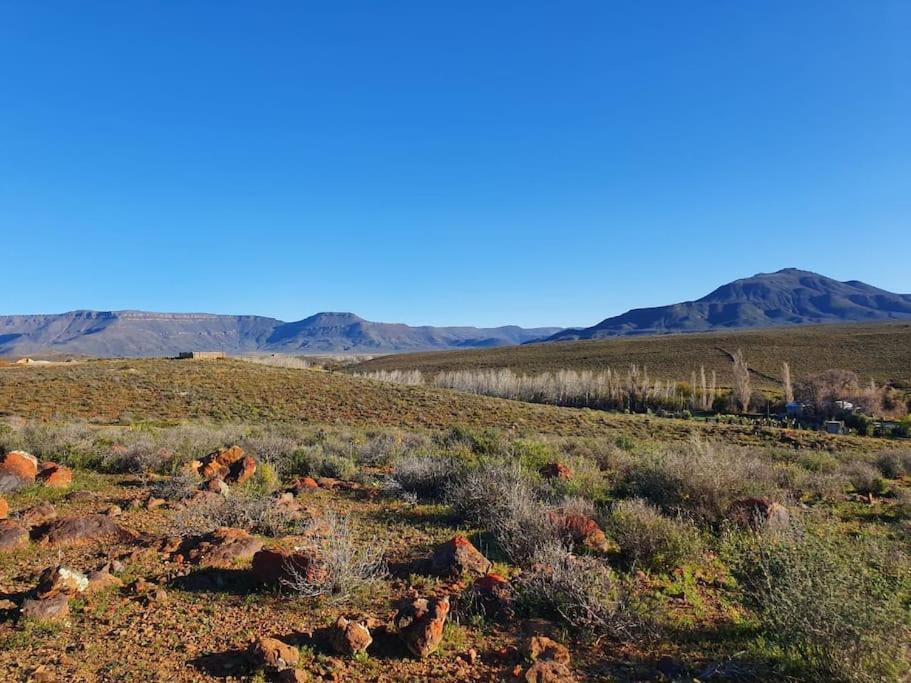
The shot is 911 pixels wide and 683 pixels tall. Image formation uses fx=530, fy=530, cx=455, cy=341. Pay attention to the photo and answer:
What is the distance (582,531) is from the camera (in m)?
6.73

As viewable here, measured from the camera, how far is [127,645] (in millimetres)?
4262

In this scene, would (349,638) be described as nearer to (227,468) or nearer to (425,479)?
(425,479)

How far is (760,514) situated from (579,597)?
3787mm

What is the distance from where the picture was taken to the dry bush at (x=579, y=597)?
469 centimetres

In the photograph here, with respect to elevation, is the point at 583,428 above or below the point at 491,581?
below

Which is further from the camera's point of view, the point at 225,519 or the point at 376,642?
the point at 225,519

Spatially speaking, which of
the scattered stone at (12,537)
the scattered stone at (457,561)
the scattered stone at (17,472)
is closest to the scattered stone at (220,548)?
the scattered stone at (12,537)

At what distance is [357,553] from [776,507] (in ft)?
18.5

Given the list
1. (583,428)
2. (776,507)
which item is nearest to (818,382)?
(583,428)

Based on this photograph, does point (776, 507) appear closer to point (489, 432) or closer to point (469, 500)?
point (469, 500)

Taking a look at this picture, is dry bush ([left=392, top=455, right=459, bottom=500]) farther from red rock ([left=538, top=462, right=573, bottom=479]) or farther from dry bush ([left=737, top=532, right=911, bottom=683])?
dry bush ([left=737, top=532, right=911, bottom=683])

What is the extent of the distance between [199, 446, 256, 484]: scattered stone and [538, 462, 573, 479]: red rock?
564cm

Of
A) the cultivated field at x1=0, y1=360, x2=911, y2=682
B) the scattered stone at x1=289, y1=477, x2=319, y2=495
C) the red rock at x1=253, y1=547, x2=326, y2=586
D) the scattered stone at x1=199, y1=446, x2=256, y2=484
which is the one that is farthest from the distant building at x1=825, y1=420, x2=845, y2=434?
the red rock at x1=253, y1=547, x2=326, y2=586

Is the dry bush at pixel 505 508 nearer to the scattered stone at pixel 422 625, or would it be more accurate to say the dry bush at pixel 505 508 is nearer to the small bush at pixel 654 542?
the small bush at pixel 654 542
